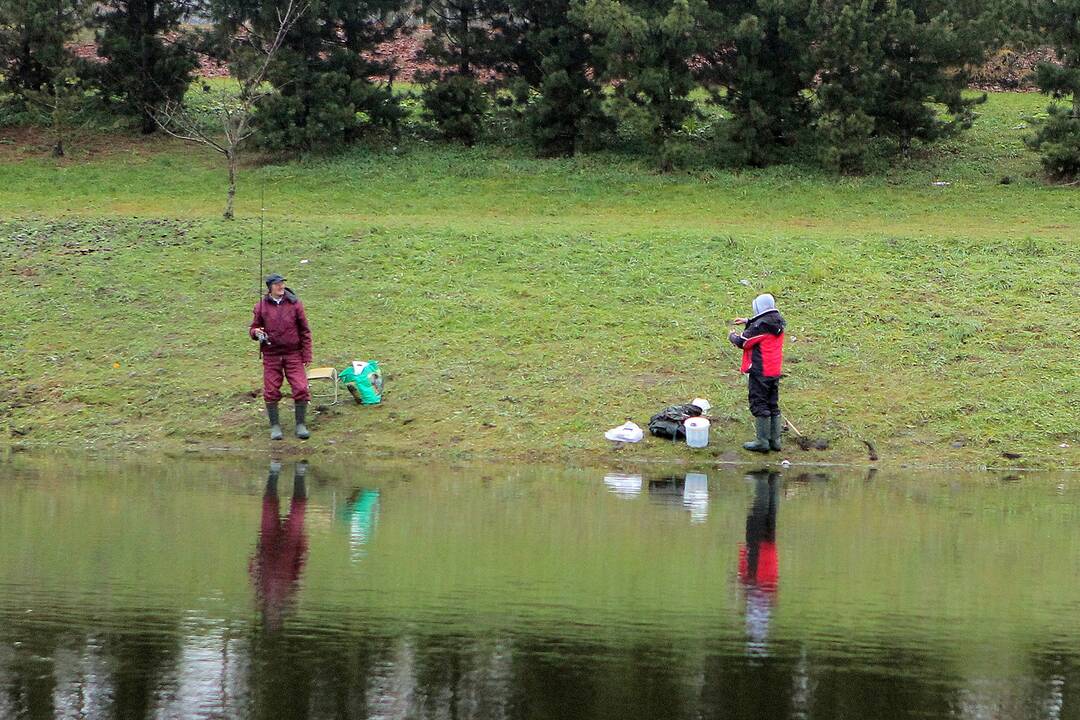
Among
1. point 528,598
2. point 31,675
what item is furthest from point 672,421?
point 31,675

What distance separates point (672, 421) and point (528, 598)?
7.37 m

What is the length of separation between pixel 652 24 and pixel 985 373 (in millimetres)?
Result: 17458

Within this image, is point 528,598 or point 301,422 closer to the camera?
point 528,598

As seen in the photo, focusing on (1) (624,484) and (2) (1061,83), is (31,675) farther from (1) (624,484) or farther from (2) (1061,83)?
(2) (1061,83)

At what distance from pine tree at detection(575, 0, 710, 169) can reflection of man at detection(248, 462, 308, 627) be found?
21.8 m

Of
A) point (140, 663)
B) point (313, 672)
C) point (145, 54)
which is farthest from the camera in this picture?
point (145, 54)

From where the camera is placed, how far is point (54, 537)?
10.5m

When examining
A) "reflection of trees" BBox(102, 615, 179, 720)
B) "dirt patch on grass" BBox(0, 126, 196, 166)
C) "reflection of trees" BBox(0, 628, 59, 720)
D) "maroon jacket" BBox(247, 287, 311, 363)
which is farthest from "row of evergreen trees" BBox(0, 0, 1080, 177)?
"reflection of trees" BBox(0, 628, 59, 720)

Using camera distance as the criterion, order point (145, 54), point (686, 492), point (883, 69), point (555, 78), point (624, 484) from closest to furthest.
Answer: point (686, 492) → point (624, 484) → point (883, 69) → point (555, 78) → point (145, 54)

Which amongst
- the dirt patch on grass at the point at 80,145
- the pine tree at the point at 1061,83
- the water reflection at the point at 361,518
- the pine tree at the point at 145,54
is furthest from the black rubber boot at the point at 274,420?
the pine tree at the point at 145,54

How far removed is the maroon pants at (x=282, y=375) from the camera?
16.0 m

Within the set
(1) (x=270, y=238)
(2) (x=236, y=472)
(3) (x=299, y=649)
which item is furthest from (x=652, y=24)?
(3) (x=299, y=649)

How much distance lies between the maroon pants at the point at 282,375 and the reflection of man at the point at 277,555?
2.84m

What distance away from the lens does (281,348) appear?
1609 centimetres
